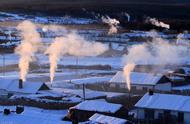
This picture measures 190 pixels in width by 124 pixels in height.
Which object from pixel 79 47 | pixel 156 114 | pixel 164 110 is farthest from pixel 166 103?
pixel 79 47

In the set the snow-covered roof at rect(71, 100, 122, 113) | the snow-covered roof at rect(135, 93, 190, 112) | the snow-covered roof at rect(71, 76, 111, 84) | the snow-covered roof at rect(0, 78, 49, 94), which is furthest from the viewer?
the snow-covered roof at rect(71, 76, 111, 84)

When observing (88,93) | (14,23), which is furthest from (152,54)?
(14,23)

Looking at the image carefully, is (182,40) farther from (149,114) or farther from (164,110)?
(164,110)

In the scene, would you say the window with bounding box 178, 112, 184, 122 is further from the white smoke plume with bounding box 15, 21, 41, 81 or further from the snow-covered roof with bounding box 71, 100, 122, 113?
the white smoke plume with bounding box 15, 21, 41, 81

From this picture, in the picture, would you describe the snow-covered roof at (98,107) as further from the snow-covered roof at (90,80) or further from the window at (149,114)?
the snow-covered roof at (90,80)

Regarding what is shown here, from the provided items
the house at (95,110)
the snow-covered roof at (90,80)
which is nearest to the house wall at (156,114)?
the house at (95,110)

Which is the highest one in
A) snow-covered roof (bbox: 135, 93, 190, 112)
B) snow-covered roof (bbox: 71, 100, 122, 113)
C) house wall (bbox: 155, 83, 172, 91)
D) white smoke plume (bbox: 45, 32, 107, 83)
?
white smoke plume (bbox: 45, 32, 107, 83)

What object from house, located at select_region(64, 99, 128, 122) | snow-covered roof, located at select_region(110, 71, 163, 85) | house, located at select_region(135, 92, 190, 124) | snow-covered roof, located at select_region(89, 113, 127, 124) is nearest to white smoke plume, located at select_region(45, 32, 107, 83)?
snow-covered roof, located at select_region(110, 71, 163, 85)
